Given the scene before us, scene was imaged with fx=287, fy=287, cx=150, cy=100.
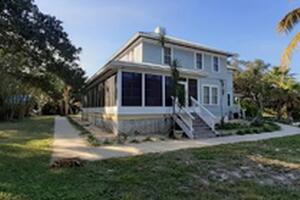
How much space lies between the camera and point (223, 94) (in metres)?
26.2

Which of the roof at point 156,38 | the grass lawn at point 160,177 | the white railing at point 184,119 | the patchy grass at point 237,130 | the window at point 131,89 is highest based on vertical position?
the roof at point 156,38

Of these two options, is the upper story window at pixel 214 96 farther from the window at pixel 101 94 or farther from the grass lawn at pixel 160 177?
the grass lawn at pixel 160 177

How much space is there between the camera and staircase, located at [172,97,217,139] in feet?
50.6

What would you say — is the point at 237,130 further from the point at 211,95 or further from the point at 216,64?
the point at 216,64

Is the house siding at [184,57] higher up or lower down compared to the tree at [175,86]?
higher up

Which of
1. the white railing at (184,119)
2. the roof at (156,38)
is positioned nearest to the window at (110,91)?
the roof at (156,38)

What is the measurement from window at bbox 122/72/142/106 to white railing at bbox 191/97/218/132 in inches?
160

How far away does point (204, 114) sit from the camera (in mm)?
18031

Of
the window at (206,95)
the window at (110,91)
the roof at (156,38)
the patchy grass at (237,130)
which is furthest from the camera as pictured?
the window at (206,95)

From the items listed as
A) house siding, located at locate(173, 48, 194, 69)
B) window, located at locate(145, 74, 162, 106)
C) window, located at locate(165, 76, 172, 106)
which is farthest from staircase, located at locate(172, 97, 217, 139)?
house siding, located at locate(173, 48, 194, 69)

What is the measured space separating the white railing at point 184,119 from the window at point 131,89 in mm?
2254

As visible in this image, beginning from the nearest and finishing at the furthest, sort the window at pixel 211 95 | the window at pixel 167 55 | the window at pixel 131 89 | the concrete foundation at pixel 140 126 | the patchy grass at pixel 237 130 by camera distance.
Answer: the concrete foundation at pixel 140 126 → the window at pixel 131 89 → the patchy grass at pixel 237 130 → the window at pixel 167 55 → the window at pixel 211 95

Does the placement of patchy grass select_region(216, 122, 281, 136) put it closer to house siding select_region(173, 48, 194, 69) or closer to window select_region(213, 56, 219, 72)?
house siding select_region(173, 48, 194, 69)

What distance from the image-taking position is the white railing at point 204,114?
16531 mm
